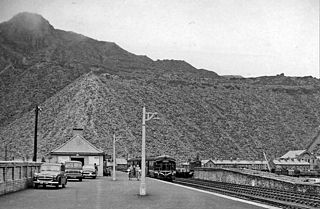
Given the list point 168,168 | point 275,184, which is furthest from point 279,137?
point 275,184

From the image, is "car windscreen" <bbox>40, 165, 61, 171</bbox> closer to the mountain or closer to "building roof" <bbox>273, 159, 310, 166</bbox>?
the mountain

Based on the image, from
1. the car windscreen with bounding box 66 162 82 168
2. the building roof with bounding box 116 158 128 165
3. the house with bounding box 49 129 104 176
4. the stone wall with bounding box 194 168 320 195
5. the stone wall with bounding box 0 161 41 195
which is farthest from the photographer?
the building roof with bounding box 116 158 128 165

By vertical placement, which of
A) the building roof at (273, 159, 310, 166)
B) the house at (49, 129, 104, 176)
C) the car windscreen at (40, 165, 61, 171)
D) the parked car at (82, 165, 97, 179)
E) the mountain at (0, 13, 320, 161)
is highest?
the mountain at (0, 13, 320, 161)

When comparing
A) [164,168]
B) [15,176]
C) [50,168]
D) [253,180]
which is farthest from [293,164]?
[15,176]

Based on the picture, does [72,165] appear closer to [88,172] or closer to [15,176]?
[88,172]

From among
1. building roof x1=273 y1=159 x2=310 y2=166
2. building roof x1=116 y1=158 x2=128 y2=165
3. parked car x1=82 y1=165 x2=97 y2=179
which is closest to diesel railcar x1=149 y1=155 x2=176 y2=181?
parked car x1=82 y1=165 x2=97 y2=179

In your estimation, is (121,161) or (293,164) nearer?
(121,161)

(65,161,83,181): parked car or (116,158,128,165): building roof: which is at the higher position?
(116,158,128,165): building roof
